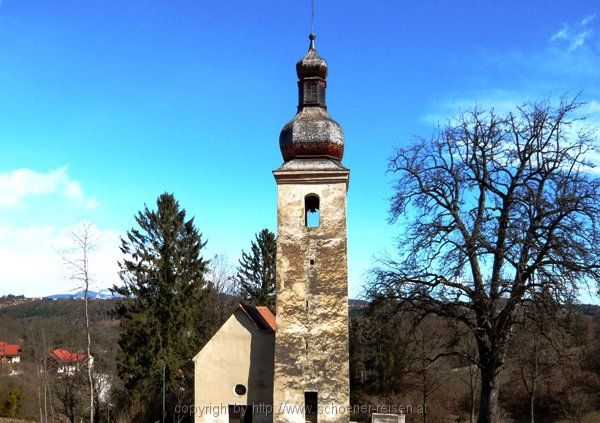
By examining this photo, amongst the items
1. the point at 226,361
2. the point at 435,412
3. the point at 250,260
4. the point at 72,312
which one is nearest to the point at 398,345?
the point at 435,412

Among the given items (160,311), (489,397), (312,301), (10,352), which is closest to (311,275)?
(312,301)

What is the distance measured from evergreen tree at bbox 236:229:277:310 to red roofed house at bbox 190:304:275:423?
70.7ft

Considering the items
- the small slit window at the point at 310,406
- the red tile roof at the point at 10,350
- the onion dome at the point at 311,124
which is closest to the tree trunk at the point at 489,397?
the small slit window at the point at 310,406

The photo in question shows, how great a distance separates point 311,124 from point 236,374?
9.70m

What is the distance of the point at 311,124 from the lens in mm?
18438

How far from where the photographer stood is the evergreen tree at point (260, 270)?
42.2 meters

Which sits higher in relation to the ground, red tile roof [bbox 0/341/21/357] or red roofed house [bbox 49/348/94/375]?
red roofed house [bbox 49/348/94/375]

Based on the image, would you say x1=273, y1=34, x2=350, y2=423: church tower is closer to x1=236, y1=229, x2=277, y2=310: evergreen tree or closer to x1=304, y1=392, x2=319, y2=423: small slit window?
x1=304, y1=392, x2=319, y2=423: small slit window

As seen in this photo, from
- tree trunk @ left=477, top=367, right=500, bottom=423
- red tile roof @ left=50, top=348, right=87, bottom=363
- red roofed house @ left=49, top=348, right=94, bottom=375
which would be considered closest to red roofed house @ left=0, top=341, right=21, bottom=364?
red tile roof @ left=50, top=348, right=87, bottom=363

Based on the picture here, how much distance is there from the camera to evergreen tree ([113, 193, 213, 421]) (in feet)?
90.3

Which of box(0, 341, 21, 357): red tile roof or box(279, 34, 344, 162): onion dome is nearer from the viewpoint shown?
box(279, 34, 344, 162): onion dome

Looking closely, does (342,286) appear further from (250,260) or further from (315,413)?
(250,260)

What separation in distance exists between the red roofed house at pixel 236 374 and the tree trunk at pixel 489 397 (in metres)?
7.51

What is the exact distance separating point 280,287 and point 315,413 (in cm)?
428
